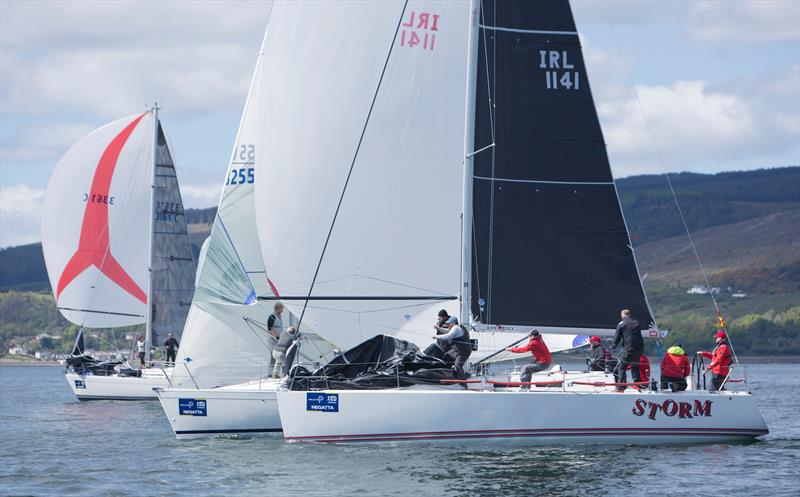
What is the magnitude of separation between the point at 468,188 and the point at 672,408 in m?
4.98

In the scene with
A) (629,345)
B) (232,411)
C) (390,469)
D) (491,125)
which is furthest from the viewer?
(232,411)

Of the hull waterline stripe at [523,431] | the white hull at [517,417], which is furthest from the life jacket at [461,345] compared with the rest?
the hull waterline stripe at [523,431]

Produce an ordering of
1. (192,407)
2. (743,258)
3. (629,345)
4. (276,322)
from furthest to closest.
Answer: (743,258) < (276,322) < (192,407) < (629,345)

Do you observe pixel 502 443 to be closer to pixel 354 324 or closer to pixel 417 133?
pixel 354 324

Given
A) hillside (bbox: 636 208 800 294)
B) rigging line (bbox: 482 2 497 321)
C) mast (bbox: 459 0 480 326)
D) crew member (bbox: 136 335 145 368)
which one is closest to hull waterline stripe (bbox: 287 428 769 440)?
mast (bbox: 459 0 480 326)

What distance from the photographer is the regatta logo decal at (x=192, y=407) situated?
21.3 m

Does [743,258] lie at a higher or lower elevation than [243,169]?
higher

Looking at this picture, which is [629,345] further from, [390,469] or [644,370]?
[390,469]

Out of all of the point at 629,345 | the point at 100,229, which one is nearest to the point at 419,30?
the point at 629,345

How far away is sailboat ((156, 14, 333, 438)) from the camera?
73.8ft

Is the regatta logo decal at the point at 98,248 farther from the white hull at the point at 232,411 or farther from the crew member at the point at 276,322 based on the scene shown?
the white hull at the point at 232,411

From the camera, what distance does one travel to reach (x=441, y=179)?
2134 centimetres

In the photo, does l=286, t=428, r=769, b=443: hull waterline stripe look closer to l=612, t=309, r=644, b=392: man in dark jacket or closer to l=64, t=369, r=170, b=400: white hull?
l=612, t=309, r=644, b=392: man in dark jacket

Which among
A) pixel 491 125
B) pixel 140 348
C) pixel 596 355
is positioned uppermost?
pixel 491 125
